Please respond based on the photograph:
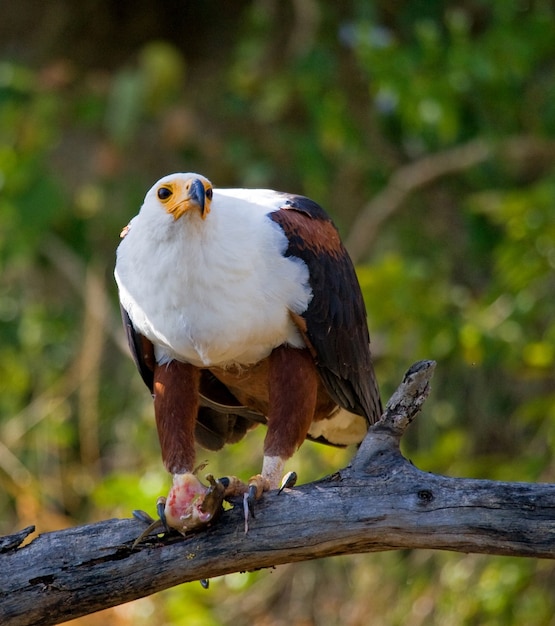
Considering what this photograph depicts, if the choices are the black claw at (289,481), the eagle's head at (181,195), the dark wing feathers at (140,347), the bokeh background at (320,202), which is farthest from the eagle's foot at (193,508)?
the bokeh background at (320,202)

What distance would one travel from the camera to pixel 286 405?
3.77m

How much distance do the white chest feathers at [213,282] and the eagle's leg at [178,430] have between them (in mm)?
141

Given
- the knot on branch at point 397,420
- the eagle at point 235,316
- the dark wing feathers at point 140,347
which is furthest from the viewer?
the dark wing feathers at point 140,347

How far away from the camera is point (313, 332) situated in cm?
385

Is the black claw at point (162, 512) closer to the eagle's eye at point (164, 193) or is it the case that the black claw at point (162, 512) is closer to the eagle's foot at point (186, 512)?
the eagle's foot at point (186, 512)

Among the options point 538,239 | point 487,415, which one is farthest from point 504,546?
point 487,415

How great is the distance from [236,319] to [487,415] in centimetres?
499

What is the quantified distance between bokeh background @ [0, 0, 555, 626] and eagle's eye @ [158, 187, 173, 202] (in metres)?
2.66

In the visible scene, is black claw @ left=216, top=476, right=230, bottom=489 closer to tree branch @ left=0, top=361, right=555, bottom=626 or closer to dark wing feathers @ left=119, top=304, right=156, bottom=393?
tree branch @ left=0, top=361, right=555, bottom=626

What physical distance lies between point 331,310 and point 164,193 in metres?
0.79

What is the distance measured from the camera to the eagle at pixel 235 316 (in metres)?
3.57

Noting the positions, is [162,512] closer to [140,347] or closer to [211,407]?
[140,347]

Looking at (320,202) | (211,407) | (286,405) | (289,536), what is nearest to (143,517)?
(289,536)

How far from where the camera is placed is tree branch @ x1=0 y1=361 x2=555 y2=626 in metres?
3.10
